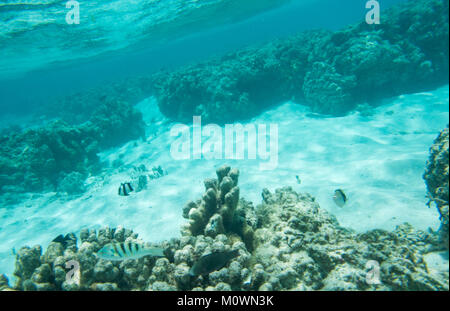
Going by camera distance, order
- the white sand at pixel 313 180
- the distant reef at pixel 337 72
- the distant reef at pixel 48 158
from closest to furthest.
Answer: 1. the white sand at pixel 313 180
2. the distant reef at pixel 48 158
3. the distant reef at pixel 337 72

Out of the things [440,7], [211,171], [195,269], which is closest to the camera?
[195,269]

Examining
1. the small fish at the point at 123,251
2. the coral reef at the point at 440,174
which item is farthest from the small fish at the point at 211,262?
the coral reef at the point at 440,174

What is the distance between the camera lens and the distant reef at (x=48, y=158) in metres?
11.9

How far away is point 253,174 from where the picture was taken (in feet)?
28.3

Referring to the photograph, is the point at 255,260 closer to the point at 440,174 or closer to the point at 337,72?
the point at 440,174

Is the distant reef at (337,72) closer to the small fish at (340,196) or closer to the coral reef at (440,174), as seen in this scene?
the coral reef at (440,174)

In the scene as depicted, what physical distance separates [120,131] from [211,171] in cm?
946

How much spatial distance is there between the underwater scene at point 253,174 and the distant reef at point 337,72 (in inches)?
3.3

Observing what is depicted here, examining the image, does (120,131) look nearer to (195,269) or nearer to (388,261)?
(195,269)

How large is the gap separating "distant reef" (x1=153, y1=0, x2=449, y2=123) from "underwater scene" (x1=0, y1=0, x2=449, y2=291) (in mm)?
85

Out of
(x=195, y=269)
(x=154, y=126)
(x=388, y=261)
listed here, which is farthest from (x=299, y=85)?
(x=195, y=269)

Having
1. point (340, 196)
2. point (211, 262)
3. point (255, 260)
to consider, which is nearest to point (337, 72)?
point (340, 196)

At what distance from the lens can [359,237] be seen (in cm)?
403

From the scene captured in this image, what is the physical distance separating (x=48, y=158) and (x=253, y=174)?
10593 millimetres
